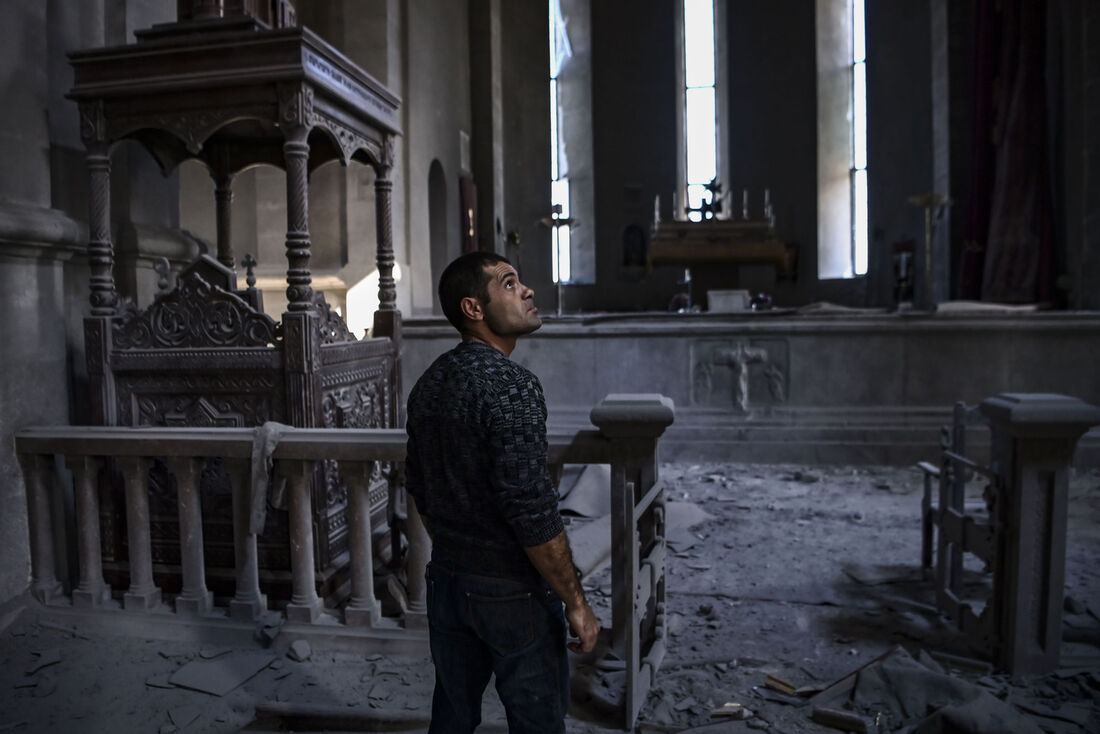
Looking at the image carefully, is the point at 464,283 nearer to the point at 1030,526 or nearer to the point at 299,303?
the point at 299,303

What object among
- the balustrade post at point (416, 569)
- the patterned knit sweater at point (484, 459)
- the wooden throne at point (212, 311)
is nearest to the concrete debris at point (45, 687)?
the wooden throne at point (212, 311)

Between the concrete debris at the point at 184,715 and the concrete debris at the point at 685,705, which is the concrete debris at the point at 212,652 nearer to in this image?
the concrete debris at the point at 184,715

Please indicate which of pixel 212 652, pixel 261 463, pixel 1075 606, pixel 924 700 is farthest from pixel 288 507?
pixel 1075 606

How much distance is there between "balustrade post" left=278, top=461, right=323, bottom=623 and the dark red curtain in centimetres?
937

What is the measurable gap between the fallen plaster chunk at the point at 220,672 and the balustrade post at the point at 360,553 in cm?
39

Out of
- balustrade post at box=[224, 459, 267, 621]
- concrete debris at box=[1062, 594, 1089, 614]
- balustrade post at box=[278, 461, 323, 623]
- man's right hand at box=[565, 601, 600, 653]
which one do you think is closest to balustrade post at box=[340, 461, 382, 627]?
balustrade post at box=[278, 461, 323, 623]

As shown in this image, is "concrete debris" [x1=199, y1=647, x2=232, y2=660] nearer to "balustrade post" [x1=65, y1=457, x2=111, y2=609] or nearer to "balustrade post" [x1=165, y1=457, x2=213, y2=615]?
"balustrade post" [x1=165, y1=457, x2=213, y2=615]

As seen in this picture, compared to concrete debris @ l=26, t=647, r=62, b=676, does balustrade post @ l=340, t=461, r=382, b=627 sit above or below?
above

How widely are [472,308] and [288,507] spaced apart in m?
2.21

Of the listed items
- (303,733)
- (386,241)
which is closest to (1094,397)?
(386,241)

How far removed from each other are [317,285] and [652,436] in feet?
25.5

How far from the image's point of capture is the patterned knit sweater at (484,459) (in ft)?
5.79

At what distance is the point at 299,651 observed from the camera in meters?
3.34

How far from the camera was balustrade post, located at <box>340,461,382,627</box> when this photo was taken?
11.1 feet
